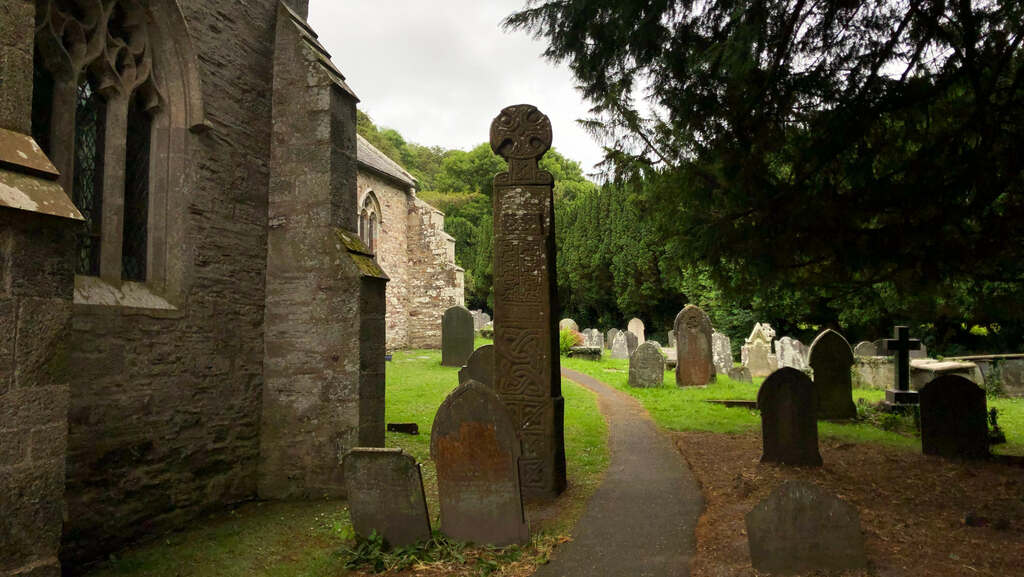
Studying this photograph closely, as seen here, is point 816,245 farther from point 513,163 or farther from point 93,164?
point 93,164

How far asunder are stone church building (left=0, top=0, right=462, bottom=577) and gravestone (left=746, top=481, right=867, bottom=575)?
401cm

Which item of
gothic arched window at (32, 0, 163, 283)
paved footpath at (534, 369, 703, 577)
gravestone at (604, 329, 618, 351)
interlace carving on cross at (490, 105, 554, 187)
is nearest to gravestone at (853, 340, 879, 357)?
paved footpath at (534, 369, 703, 577)

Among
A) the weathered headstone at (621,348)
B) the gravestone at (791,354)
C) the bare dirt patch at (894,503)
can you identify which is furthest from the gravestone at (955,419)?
the weathered headstone at (621,348)

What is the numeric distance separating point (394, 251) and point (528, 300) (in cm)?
1796

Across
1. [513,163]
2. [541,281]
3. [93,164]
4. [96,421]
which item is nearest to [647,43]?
[513,163]

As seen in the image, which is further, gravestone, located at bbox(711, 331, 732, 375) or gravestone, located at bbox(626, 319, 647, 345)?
gravestone, located at bbox(626, 319, 647, 345)

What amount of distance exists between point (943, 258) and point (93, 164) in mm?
7324

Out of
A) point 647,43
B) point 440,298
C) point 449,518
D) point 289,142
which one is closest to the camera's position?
point 449,518

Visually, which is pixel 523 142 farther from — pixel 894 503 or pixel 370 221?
pixel 370 221

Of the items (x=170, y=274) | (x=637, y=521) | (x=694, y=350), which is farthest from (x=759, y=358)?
(x=170, y=274)

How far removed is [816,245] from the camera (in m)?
5.29

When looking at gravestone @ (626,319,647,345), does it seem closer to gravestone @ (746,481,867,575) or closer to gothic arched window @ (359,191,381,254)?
gothic arched window @ (359,191,381,254)

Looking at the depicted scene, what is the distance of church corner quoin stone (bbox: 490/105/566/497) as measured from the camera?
5.58 meters

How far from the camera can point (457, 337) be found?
55.2 feet
